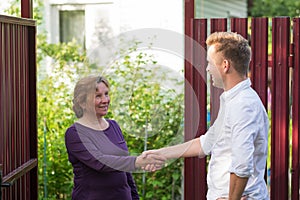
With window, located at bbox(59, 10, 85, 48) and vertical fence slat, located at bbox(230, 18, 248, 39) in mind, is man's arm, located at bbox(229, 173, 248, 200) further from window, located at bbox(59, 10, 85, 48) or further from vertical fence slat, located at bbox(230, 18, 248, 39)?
window, located at bbox(59, 10, 85, 48)

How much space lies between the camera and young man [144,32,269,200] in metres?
3.18

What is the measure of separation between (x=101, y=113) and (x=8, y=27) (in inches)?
28.6

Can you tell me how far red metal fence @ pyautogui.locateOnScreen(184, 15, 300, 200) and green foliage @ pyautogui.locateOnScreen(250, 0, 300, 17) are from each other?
11.5 meters

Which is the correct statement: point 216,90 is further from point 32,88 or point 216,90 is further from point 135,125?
point 135,125

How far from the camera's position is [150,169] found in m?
4.14

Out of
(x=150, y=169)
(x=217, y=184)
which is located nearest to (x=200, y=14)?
(x=150, y=169)

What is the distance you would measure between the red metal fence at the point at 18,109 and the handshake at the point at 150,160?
719 mm

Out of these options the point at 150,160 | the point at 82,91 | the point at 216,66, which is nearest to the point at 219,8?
the point at 150,160

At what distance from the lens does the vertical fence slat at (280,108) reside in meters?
4.51

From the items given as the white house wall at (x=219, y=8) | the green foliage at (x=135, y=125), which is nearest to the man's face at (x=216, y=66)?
the green foliage at (x=135, y=125)

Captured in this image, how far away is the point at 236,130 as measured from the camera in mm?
3201

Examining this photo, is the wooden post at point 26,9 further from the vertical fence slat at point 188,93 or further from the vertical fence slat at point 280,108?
the vertical fence slat at point 280,108

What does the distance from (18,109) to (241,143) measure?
5.17 feet

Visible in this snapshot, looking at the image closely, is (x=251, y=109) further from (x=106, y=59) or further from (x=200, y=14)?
(x=200, y=14)
